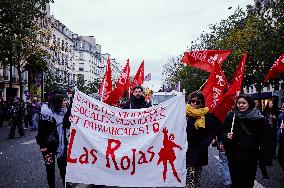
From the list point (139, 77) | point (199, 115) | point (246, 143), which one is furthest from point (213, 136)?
point (139, 77)

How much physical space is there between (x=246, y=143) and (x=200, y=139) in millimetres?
728

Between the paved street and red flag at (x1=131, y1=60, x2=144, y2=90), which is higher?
red flag at (x1=131, y1=60, x2=144, y2=90)

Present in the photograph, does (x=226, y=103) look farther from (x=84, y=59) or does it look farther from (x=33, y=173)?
(x=84, y=59)

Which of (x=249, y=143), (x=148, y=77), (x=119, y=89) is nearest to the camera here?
(x=249, y=143)

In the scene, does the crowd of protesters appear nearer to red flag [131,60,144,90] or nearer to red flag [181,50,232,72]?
red flag [181,50,232,72]

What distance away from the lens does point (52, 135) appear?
679 cm

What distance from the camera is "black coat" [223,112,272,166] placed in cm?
548

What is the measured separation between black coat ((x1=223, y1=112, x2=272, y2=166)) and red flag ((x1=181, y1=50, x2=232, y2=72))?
2.63 metres

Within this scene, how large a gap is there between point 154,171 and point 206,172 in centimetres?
376

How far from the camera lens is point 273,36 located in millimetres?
24375

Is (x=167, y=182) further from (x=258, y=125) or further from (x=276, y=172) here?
(x=276, y=172)

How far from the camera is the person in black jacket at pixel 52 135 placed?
266 inches

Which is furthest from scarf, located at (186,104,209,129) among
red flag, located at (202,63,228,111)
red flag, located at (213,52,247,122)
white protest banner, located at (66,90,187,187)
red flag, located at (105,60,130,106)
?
red flag, located at (105,60,130,106)

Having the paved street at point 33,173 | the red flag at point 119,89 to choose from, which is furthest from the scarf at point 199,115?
the red flag at point 119,89
